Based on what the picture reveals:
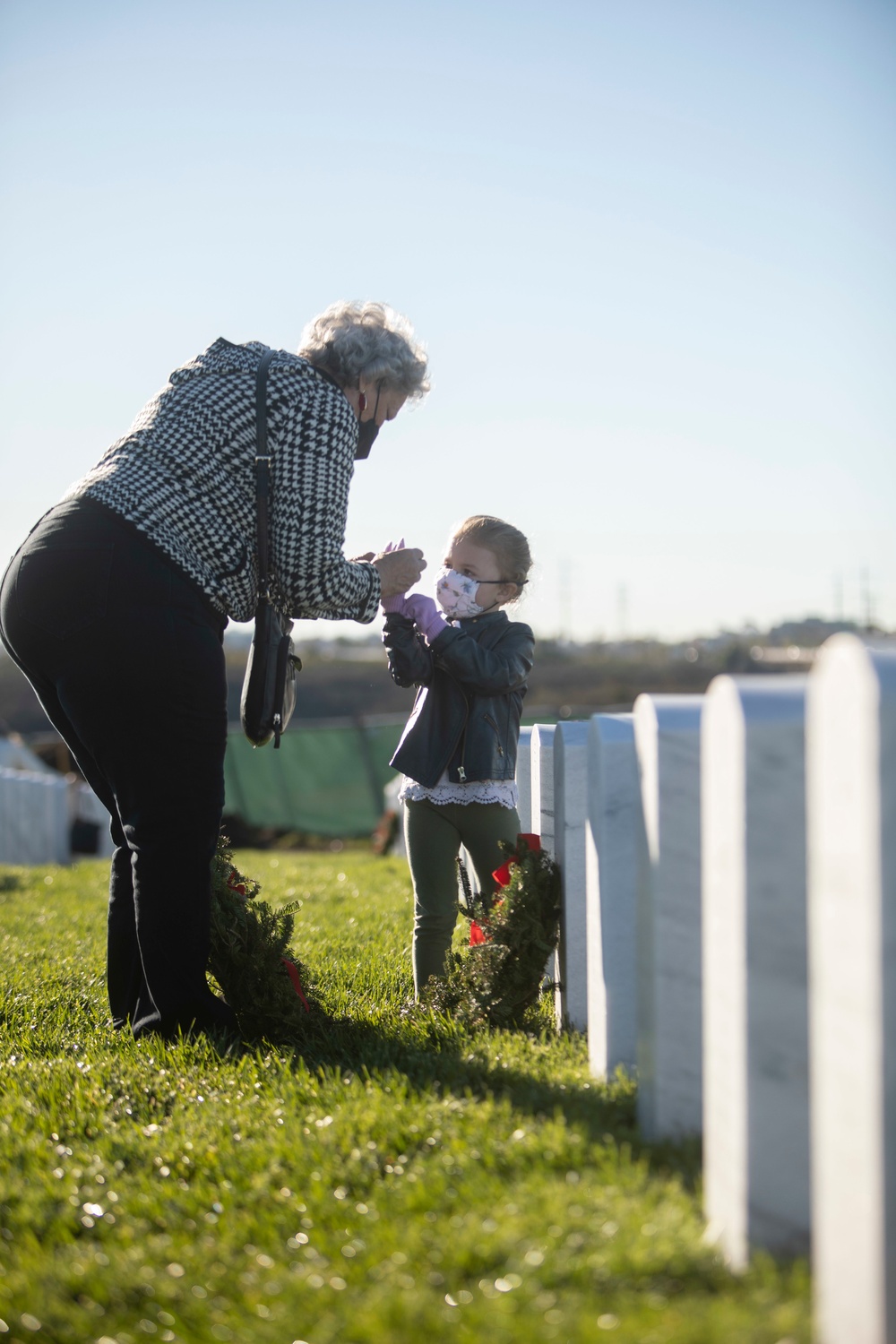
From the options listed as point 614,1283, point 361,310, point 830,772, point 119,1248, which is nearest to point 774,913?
point 830,772

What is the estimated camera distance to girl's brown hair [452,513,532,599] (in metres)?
4.34

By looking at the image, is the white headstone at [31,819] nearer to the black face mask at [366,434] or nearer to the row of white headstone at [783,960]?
the black face mask at [366,434]

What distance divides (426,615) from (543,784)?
68cm

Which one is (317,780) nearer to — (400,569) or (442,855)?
(442,855)

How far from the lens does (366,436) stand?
12.3 ft

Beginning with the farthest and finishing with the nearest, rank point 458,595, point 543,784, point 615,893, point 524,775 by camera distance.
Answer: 1. point 524,775
2. point 458,595
3. point 543,784
4. point 615,893

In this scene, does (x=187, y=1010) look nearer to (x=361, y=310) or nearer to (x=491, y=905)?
(x=491, y=905)

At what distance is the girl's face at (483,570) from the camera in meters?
4.32

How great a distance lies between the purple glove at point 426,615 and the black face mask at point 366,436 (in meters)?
0.52

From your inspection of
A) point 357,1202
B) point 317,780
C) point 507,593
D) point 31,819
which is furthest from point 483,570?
point 317,780

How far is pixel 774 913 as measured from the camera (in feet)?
5.81

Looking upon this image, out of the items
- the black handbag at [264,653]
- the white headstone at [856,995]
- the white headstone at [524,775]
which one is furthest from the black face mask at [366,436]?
the white headstone at [856,995]

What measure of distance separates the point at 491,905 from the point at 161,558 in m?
1.43

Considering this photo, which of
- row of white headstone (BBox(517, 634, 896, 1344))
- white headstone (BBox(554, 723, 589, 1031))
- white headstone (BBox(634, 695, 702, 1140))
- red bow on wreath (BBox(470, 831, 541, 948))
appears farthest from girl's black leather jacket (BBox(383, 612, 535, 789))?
white headstone (BBox(634, 695, 702, 1140))
